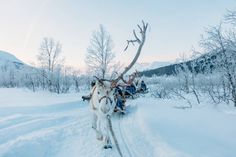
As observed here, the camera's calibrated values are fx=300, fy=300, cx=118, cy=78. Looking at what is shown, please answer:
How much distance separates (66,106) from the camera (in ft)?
64.8

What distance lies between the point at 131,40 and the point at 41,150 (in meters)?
3.74

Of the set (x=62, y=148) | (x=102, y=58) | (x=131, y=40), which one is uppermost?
(x=102, y=58)

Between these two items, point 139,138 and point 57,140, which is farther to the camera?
point 139,138

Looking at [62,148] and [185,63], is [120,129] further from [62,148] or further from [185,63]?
[185,63]

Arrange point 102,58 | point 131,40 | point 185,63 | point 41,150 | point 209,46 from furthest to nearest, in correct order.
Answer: point 185,63, point 102,58, point 209,46, point 131,40, point 41,150

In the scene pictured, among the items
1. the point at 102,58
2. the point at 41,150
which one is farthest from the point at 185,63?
the point at 41,150

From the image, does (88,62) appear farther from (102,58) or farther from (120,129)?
(120,129)

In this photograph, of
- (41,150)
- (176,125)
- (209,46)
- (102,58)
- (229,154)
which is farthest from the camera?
(102,58)

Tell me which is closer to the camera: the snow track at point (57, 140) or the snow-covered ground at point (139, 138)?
the snow-covered ground at point (139, 138)

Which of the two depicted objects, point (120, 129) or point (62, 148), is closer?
point (62, 148)

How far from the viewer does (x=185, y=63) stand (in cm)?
4825

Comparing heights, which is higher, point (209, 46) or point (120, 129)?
point (209, 46)

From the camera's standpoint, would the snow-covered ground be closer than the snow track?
Yes

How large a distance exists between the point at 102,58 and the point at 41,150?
27395 millimetres
